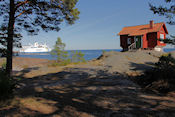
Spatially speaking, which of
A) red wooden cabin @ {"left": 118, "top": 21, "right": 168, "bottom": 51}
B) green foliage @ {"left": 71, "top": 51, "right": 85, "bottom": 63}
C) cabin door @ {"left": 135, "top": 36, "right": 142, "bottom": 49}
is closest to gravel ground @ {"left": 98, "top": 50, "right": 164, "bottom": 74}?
green foliage @ {"left": 71, "top": 51, "right": 85, "bottom": 63}

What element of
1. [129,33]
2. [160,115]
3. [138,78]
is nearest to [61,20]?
[138,78]

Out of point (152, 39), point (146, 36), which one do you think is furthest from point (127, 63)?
point (152, 39)

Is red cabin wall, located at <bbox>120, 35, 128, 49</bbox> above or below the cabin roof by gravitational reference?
below

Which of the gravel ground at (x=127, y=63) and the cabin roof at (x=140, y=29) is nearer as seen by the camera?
the gravel ground at (x=127, y=63)

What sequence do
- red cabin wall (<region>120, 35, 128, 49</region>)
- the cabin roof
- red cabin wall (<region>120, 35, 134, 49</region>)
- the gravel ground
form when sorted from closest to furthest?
the gravel ground < the cabin roof < red cabin wall (<region>120, 35, 134, 49</region>) < red cabin wall (<region>120, 35, 128, 49</region>)

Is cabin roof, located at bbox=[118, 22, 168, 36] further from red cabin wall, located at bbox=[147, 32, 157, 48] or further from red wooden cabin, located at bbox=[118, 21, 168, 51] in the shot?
red cabin wall, located at bbox=[147, 32, 157, 48]

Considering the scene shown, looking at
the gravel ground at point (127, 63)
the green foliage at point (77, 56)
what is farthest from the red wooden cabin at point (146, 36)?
the green foliage at point (77, 56)

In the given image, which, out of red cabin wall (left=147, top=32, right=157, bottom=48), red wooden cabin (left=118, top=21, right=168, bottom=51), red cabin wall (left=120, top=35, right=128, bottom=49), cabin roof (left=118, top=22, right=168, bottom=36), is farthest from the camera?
red cabin wall (left=120, top=35, right=128, bottom=49)

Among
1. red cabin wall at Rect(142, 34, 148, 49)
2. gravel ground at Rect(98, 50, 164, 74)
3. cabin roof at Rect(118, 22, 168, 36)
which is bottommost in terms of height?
gravel ground at Rect(98, 50, 164, 74)

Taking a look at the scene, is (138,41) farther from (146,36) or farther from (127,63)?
(127,63)

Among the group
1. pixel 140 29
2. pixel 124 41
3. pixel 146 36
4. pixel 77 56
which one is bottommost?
pixel 77 56

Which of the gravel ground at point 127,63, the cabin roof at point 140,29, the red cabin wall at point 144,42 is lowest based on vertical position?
the gravel ground at point 127,63

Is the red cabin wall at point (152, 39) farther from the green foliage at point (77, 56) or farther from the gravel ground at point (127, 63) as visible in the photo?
the green foliage at point (77, 56)

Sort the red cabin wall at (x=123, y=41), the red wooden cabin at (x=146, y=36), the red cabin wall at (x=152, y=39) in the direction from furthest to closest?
the red cabin wall at (x=123, y=41)
the red cabin wall at (x=152, y=39)
the red wooden cabin at (x=146, y=36)
